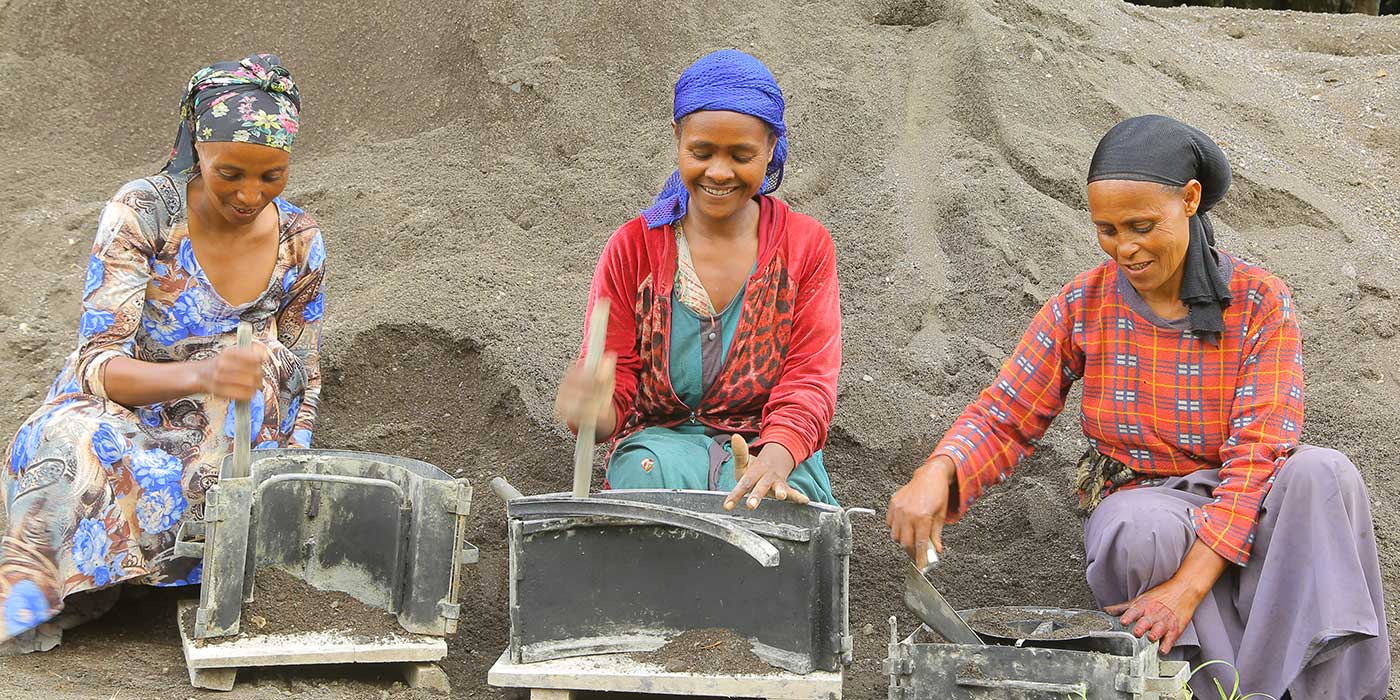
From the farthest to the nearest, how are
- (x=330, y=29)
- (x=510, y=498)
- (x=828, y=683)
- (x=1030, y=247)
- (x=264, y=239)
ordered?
(x=330, y=29) → (x=1030, y=247) → (x=264, y=239) → (x=510, y=498) → (x=828, y=683)

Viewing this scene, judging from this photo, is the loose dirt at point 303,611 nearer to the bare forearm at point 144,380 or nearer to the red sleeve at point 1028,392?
the bare forearm at point 144,380

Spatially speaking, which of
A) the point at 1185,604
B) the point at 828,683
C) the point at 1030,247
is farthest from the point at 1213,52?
the point at 828,683

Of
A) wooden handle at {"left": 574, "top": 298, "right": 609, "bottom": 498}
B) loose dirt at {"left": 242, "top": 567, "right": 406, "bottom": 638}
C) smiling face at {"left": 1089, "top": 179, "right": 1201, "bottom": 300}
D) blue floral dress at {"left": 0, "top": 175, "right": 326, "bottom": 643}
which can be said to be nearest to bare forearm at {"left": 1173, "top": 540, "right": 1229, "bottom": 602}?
smiling face at {"left": 1089, "top": 179, "right": 1201, "bottom": 300}

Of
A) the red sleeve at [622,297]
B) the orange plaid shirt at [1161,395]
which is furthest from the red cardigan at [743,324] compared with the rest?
the orange plaid shirt at [1161,395]

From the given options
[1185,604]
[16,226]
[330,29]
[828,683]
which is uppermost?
[330,29]

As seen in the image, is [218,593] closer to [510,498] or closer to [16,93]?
[510,498]

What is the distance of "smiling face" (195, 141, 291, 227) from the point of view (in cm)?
293

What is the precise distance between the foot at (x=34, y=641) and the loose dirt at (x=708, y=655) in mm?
1238

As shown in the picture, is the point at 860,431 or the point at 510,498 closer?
the point at 510,498

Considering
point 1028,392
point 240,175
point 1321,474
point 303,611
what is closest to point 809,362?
point 1028,392

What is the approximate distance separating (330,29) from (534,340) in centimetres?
200

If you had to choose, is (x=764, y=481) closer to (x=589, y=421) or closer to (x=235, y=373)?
(x=589, y=421)

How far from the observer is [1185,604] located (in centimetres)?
265

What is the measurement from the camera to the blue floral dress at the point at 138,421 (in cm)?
279
